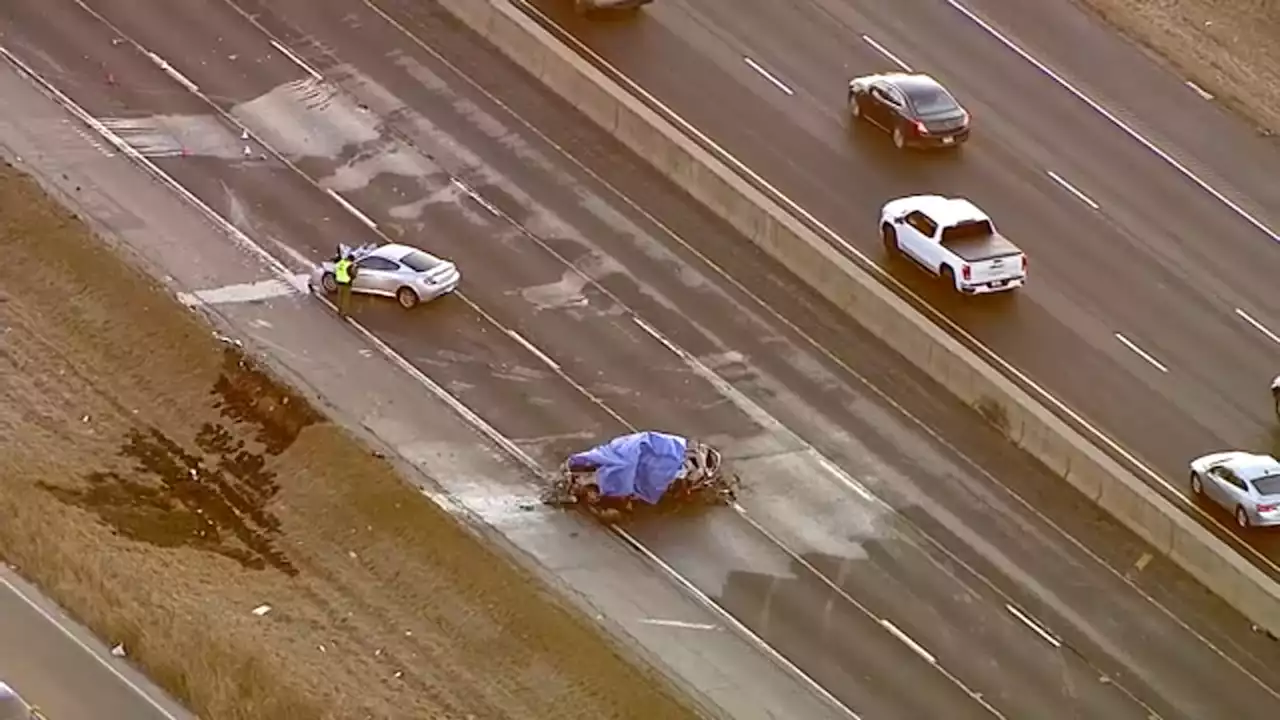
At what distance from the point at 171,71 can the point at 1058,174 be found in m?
21.1

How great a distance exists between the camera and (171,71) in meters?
44.3

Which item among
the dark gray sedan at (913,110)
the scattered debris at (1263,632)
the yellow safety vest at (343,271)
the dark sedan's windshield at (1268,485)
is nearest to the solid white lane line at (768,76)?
the dark gray sedan at (913,110)

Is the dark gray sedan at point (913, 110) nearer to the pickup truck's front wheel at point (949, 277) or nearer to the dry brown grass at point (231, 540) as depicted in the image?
the pickup truck's front wheel at point (949, 277)

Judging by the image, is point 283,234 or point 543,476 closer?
point 543,476

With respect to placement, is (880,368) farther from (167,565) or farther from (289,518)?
(167,565)

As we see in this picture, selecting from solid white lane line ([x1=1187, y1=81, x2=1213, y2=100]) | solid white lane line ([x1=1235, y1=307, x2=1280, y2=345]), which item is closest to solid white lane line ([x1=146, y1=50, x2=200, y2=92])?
solid white lane line ([x1=1235, y1=307, x2=1280, y2=345])

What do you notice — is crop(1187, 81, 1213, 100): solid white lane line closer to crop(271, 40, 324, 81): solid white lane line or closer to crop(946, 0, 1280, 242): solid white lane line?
crop(946, 0, 1280, 242): solid white lane line

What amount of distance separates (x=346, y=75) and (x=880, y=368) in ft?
48.6

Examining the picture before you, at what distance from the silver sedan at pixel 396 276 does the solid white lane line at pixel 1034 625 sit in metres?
13.3

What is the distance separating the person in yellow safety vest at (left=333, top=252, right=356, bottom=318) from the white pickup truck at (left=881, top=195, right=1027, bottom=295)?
11809 millimetres

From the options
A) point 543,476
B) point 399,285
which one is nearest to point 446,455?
point 543,476

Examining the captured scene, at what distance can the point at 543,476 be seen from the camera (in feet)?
120

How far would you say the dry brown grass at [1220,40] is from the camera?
159 feet

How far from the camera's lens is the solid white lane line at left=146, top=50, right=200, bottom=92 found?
145 feet
